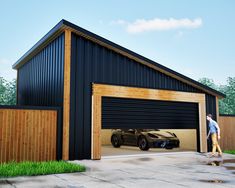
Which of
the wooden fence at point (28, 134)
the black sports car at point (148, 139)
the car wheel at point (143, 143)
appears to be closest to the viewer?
the wooden fence at point (28, 134)

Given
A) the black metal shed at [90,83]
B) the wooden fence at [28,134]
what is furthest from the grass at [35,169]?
the black metal shed at [90,83]

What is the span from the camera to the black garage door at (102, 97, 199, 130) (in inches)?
487

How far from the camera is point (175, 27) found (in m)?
154

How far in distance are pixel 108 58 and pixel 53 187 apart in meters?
6.92

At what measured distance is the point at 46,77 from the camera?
522 inches

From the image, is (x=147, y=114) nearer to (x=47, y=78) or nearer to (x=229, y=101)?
(x=47, y=78)

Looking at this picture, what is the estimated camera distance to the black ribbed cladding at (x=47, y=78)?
455 inches

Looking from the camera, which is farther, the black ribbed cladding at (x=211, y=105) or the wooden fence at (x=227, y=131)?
the wooden fence at (x=227, y=131)

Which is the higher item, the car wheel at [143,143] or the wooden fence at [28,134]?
the wooden fence at [28,134]

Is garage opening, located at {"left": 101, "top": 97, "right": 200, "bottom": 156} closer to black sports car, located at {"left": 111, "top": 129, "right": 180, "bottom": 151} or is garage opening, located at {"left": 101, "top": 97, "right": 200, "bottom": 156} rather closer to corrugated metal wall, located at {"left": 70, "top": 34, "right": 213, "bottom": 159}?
black sports car, located at {"left": 111, "top": 129, "right": 180, "bottom": 151}

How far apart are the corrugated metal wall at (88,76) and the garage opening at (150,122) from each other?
2.73ft

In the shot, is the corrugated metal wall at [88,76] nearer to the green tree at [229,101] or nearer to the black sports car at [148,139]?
the black sports car at [148,139]

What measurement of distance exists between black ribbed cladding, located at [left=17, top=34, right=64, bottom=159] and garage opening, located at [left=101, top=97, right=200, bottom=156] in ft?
6.25

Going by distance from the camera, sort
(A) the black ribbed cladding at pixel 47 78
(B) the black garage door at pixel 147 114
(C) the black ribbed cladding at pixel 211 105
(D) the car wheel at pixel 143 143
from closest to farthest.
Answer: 1. (A) the black ribbed cladding at pixel 47 78
2. (B) the black garage door at pixel 147 114
3. (C) the black ribbed cladding at pixel 211 105
4. (D) the car wheel at pixel 143 143
